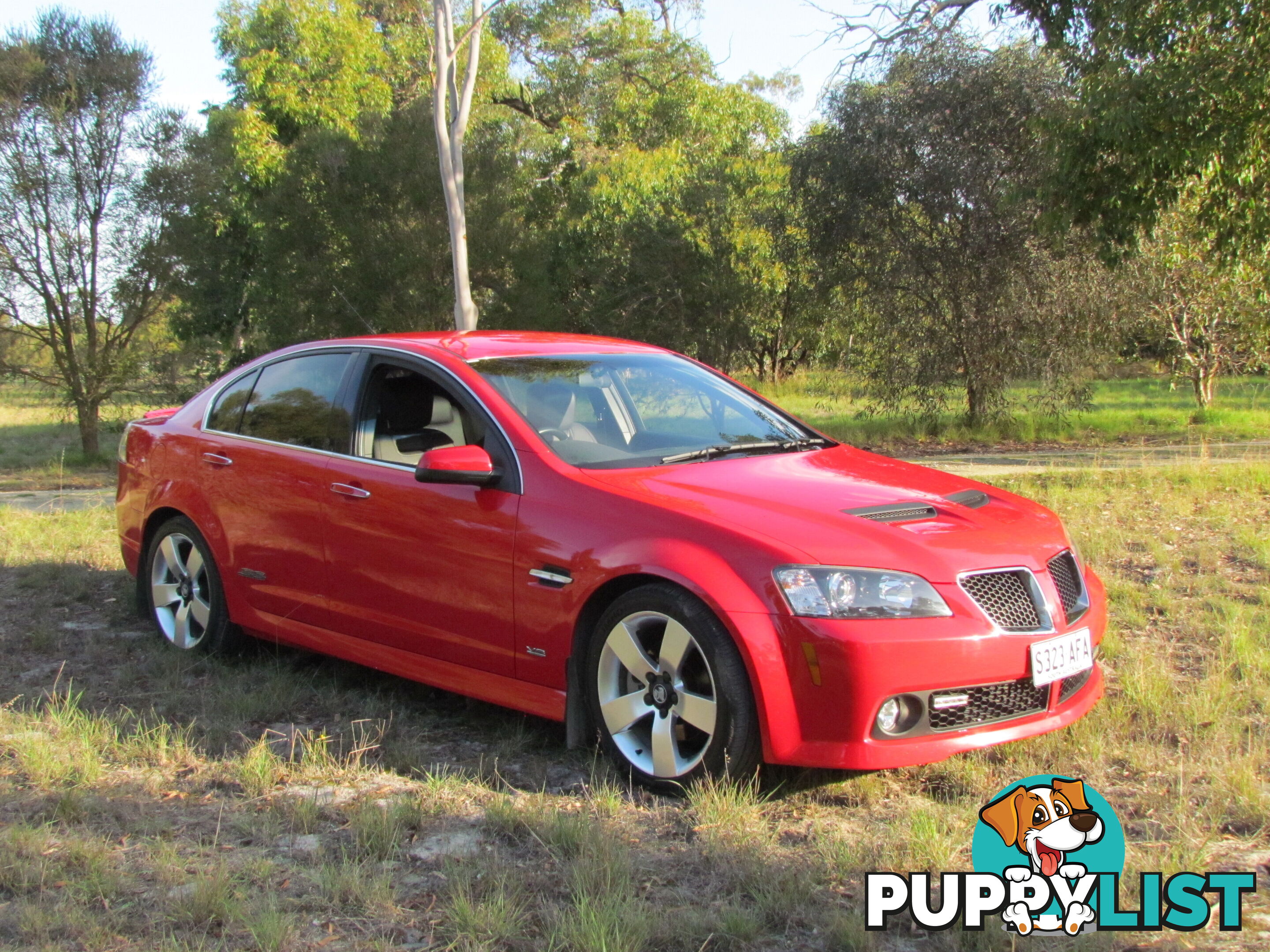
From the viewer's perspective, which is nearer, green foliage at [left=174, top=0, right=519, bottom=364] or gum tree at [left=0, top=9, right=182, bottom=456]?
gum tree at [left=0, top=9, right=182, bottom=456]

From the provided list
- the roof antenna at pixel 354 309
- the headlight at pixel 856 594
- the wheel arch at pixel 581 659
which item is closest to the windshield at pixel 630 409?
the wheel arch at pixel 581 659

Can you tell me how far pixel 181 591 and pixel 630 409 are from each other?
8.27 ft

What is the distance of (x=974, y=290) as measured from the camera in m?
15.6

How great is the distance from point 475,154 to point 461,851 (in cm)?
1935

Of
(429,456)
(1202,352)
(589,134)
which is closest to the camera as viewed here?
(429,456)

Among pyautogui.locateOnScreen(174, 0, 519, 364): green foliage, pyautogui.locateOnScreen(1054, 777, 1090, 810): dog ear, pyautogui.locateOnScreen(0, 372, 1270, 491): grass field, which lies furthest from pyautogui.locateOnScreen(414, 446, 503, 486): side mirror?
pyautogui.locateOnScreen(174, 0, 519, 364): green foliage

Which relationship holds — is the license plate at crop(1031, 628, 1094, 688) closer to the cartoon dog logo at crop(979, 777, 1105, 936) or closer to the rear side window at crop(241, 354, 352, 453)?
the cartoon dog logo at crop(979, 777, 1105, 936)

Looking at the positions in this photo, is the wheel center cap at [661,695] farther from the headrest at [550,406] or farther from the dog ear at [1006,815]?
the headrest at [550,406]

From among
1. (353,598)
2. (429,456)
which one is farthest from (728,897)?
(353,598)

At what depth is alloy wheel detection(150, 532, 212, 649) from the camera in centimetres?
577

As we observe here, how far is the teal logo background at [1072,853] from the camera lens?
3.17 m

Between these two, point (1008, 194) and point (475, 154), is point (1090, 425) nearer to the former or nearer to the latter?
point (1008, 194)

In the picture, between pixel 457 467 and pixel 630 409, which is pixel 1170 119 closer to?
pixel 630 409

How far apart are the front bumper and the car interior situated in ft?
6.32
